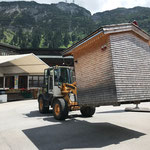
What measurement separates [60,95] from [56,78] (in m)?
0.95

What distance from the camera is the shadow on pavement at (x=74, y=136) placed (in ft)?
13.6

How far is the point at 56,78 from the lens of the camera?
8117mm

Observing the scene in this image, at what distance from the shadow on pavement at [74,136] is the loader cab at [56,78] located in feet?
7.62

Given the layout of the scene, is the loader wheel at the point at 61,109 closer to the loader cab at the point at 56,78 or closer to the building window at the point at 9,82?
the loader cab at the point at 56,78

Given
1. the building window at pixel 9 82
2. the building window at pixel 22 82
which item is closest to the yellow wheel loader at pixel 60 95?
the building window at pixel 22 82

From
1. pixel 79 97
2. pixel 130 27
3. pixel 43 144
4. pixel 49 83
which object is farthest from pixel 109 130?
pixel 49 83

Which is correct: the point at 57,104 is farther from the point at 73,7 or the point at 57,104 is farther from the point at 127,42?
the point at 73,7

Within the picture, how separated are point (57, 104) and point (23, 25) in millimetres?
126811

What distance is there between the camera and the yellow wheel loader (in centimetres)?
703

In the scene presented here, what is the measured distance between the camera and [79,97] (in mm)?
6129

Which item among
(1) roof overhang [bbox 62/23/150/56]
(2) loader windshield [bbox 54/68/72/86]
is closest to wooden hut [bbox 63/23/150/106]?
(1) roof overhang [bbox 62/23/150/56]

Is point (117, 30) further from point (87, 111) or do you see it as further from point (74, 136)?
point (87, 111)

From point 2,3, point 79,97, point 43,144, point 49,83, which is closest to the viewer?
point 43,144

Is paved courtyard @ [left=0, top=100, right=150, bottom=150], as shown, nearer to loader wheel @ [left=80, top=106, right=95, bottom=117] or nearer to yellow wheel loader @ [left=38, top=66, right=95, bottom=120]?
yellow wheel loader @ [left=38, top=66, right=95, bottom=120]
